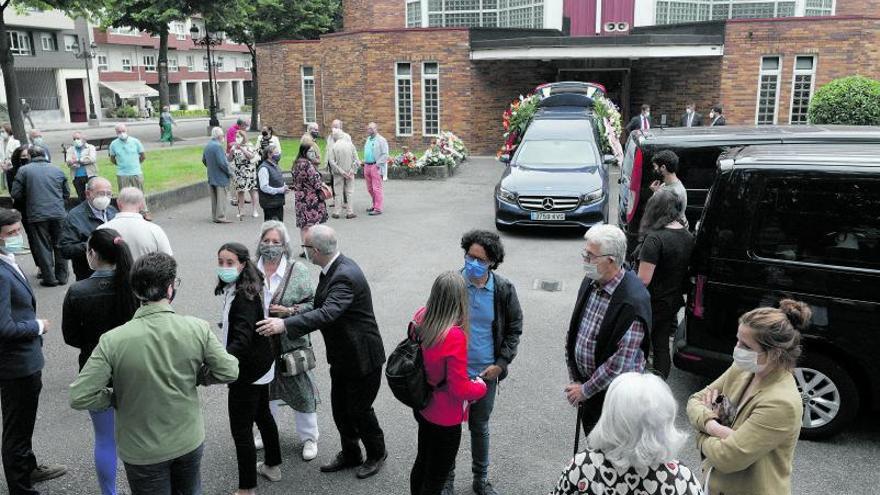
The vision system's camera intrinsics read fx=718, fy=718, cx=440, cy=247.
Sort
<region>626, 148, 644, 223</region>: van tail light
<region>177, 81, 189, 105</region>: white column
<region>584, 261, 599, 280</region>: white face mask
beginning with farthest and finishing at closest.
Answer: <region>177, 81, 189, 105</region>: white column, <region>626, 148, 644, 223</region>: van tail light, <region>584, 261, 599, 280</region>: white face mask

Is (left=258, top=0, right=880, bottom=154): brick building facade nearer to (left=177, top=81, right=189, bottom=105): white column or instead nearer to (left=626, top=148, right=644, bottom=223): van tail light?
(left=626, top=148, right=644, bottom=223): van tail light

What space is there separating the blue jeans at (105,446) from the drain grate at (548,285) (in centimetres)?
592

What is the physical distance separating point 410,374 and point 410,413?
2171 millimetres

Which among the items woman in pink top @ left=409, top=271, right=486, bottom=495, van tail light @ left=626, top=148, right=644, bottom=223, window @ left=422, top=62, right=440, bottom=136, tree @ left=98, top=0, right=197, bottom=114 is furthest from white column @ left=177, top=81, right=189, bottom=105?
woman in pink top @ left=409, top=271, right=486, bottom=495

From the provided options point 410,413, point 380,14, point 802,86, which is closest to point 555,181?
point 410,413

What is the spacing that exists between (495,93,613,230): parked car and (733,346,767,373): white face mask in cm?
856

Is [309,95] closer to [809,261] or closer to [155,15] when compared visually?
[155,15]

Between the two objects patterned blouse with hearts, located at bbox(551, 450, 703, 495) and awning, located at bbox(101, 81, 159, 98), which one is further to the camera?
awning, located at bbox(101, 81, 159, 98)

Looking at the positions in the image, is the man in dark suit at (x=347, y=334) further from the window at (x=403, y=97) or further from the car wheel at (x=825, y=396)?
the window at (x=403, y=97)

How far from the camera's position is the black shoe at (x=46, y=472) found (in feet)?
15.5

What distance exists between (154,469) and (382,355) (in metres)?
1.60

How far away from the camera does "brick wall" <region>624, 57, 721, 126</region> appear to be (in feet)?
73.0

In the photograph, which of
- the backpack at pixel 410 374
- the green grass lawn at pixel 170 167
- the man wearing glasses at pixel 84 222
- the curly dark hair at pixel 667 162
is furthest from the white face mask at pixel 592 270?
the green grass lawn at pixel 170 167

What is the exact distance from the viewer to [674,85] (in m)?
23.0
